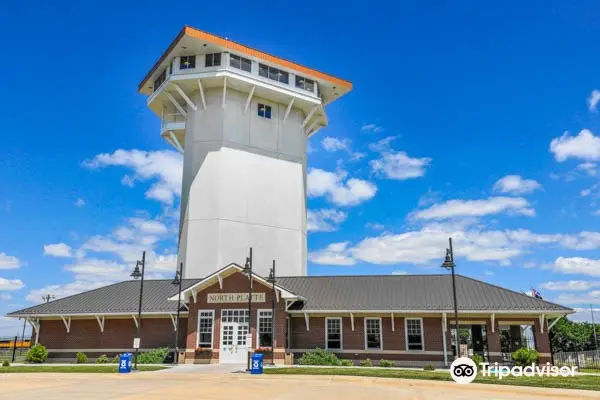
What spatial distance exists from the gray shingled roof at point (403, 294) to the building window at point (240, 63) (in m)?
19.2

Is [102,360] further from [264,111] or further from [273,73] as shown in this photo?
[273,73]

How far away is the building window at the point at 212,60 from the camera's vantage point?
44531mm

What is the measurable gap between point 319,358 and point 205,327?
24.5 feet

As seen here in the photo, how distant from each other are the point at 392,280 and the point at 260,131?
19.4 metres

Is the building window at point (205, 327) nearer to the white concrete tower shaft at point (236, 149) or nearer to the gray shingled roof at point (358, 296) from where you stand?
the gray shingled roof at point (358, 296)

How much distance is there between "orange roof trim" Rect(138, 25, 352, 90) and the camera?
42.5 m

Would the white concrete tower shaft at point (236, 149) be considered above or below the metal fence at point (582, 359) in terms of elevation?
above

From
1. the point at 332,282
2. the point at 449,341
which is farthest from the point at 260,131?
the point at 449,341

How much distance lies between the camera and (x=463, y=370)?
1828 centimetres

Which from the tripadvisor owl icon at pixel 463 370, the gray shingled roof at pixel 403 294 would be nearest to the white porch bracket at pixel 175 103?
the gray shingled roof at pixel 403 294

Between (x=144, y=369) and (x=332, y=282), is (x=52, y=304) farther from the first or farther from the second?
(x=332, y=282)

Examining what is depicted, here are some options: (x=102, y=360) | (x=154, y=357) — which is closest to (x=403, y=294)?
(x=154, y=357)

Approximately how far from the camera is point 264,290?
32188mm

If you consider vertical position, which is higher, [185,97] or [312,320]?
[185,97]
